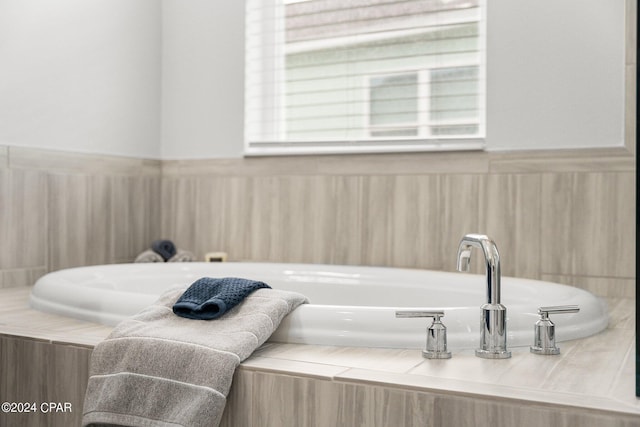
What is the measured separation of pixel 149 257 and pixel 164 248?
87 millimetres

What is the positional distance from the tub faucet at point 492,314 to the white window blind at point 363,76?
1.12 metres

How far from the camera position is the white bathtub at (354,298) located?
1493mm

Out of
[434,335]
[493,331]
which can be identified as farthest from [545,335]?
[434,335]

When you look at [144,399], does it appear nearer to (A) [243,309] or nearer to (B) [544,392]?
(A) [243,309]

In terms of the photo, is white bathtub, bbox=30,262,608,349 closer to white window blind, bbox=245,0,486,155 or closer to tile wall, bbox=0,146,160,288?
tile wall, bbox=0,146,160,288

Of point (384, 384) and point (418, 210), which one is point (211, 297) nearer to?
point (384, 384)

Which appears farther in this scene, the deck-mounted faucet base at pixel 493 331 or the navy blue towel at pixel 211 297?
the navy blue towel at pixel 211 297

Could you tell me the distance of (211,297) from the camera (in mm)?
1602

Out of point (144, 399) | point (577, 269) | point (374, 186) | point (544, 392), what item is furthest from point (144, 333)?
point (577, 269)

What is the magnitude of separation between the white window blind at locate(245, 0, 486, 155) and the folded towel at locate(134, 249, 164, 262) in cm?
61

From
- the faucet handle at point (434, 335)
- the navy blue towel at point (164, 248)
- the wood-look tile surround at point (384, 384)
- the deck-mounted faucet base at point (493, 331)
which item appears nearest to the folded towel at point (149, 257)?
the navy blue towel at point (164, 248)

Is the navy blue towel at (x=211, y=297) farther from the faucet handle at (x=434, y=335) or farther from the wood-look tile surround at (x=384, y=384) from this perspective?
the faucet handle at (x=434, y=335)

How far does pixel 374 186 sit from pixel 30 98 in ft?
4.44

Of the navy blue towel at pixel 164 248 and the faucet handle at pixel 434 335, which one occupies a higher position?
the navy blue towel at pixel 164 248
